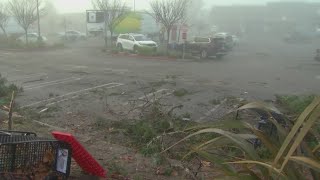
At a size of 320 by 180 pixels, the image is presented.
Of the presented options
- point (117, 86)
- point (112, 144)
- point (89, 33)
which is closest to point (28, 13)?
point (89, 33)

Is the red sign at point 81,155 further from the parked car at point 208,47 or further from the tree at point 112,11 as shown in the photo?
the tree at point 112,11

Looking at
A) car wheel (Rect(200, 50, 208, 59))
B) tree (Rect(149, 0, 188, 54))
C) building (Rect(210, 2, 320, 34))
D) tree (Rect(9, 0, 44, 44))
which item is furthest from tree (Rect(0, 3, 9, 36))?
building (Rect(210, 2, 320, 34))

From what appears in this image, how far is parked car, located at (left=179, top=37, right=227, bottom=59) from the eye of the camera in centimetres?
2989

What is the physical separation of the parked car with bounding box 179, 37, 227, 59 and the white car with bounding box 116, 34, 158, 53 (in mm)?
3337

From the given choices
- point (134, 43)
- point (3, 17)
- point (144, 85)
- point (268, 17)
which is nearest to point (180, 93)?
point (144, 85)

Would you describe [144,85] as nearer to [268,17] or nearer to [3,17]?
[3,17]

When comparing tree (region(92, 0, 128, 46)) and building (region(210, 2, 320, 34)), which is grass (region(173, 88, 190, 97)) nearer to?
tree (region(92, 0, 128, 46))

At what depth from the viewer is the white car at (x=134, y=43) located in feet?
108

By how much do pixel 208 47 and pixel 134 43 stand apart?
22.1ft

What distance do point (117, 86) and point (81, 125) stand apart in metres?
6.69

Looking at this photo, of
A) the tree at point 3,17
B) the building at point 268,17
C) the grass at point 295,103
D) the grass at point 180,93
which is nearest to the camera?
the grass at point 295,103

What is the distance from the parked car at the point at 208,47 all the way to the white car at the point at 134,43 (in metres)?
3.34

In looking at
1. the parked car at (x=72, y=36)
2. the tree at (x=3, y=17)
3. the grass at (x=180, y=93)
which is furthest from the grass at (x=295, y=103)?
the parked car at (x=72, y=36)

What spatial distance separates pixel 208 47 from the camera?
2988 centimetres
